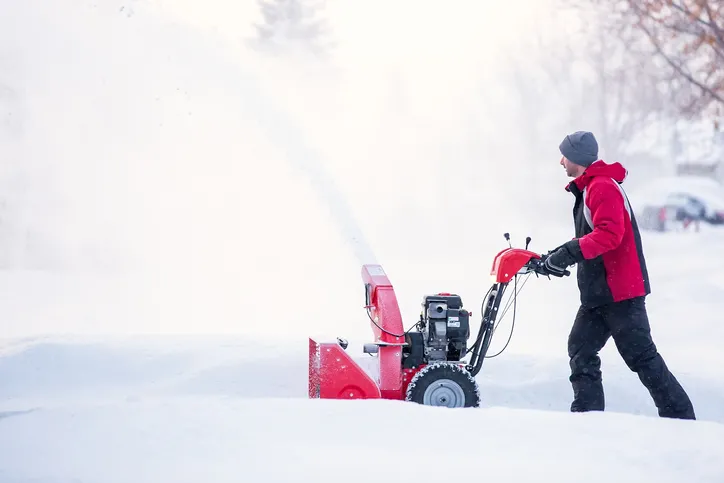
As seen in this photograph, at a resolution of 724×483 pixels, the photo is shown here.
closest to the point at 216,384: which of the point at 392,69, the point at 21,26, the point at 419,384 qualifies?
the point at 419,384

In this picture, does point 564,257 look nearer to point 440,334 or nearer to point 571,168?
point 571,168

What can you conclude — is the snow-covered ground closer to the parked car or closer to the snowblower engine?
the snowblower engine

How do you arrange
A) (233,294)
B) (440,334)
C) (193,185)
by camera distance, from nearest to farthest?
(440,334)
(233,294)
(193,185)

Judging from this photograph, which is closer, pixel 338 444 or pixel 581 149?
pixel 338 444

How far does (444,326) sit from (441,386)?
0.31m

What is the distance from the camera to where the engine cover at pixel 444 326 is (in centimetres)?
437

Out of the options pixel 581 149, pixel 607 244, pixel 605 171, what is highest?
pixel 581 149

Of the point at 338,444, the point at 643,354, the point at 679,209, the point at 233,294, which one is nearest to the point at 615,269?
the point at 643,354

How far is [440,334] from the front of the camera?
4.36 metres

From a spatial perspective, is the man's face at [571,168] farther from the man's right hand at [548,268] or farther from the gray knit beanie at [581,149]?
the man's right hand at [548,268]

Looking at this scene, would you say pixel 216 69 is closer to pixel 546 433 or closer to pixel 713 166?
pixel 546 433

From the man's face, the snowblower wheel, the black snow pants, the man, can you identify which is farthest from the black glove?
the snowblower wheel

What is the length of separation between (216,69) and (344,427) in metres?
5.18

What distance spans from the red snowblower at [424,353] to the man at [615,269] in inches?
6.3
